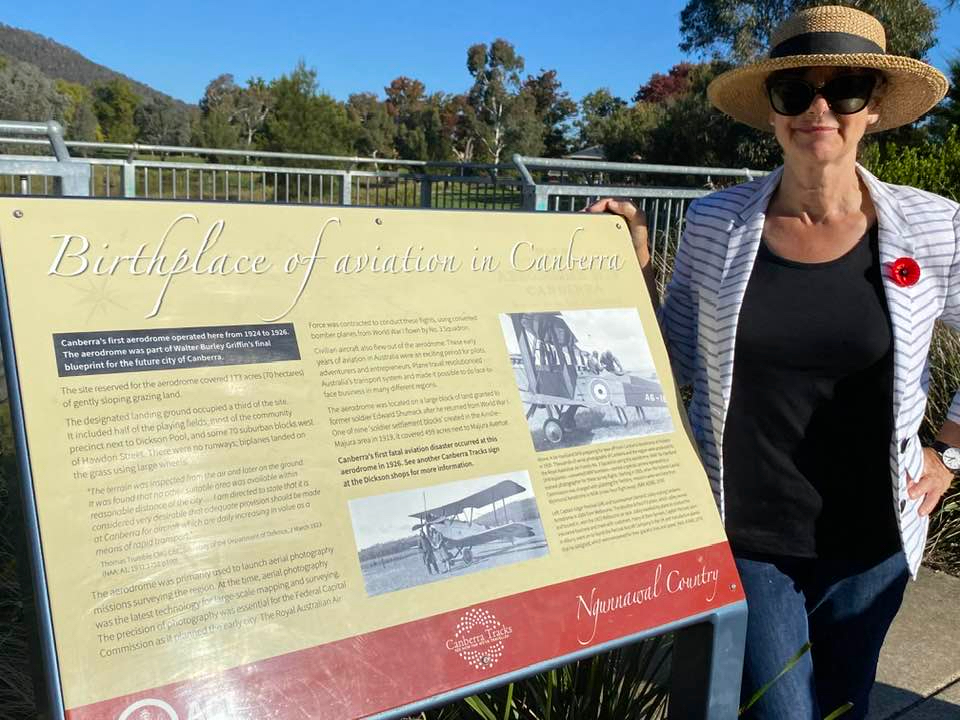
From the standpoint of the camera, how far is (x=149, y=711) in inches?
54.0

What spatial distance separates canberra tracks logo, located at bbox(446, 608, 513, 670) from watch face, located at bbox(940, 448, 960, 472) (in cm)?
144

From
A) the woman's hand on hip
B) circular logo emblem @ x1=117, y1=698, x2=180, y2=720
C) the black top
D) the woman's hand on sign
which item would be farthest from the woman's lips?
circular logo emblem @ x1=117, y1=698, x2=180, y2=720

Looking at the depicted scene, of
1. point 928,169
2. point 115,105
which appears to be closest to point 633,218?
point 928,169

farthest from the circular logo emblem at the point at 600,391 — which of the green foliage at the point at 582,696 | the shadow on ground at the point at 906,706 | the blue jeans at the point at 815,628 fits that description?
the shadow on ground at the point at 906,706

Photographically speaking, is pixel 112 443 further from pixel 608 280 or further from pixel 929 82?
pixel 929 82

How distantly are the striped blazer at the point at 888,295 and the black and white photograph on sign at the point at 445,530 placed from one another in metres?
0.74

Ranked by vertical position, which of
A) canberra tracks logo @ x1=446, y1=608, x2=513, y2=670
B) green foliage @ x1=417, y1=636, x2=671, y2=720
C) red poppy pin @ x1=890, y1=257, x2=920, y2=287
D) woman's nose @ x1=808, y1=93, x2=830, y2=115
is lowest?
green foliage @ x1=417, y1=636, x2=671, y2=720

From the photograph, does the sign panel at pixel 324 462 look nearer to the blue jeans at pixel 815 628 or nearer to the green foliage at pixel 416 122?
the blue jeans at pixel 815 628

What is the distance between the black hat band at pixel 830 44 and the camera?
227cm

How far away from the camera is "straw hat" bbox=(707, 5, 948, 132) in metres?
2.27

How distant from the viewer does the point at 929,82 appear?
242cm

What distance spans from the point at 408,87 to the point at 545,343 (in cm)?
9194

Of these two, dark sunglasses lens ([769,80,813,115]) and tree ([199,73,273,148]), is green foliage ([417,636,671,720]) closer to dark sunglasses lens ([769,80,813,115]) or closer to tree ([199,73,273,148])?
dark sunglasses lens ([769,80,813,115])

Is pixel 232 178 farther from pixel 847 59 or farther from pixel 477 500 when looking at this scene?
pixel 477 500
